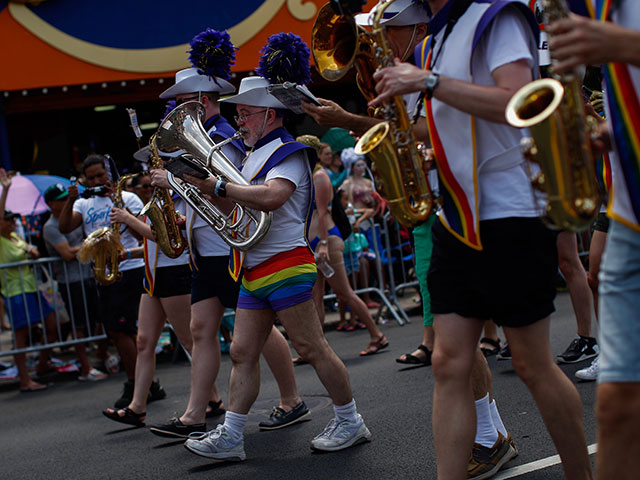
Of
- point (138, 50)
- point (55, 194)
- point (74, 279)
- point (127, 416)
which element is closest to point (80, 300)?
point (74, 279)

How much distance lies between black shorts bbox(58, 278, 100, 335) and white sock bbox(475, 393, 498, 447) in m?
6.05

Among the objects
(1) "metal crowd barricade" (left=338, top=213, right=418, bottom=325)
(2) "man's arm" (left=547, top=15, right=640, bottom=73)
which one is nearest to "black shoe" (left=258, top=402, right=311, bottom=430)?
(2) "man's arm" (left=547, top=15, right=640, bottom=73)

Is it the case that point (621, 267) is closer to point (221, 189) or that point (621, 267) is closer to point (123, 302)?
point (221, 189)

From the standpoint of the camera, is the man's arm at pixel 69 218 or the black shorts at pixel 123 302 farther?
the man's arm at pixel 69 218

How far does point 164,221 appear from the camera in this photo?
5.43m

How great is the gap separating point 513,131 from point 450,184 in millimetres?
294

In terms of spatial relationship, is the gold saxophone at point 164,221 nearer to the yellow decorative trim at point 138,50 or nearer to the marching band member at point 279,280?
the marching band member at point 279,280

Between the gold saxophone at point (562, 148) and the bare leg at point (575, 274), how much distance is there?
3.44 metres

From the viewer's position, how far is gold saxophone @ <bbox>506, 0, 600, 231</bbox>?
227 cm

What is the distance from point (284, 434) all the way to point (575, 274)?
2.24 metres

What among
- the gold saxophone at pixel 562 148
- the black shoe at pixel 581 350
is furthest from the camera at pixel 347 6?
the black shoe at pixel 581 350

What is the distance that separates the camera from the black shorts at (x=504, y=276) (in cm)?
290

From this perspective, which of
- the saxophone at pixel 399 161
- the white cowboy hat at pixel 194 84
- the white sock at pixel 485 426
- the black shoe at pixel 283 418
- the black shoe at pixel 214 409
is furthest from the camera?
the black shoe at pixel 214 409

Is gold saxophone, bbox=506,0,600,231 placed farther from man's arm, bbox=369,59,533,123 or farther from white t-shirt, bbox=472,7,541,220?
white t-shirt, bbox=472,7,541,220
